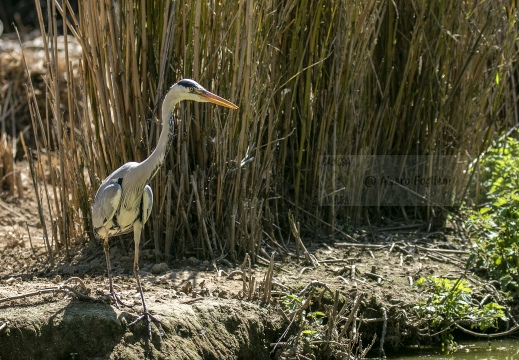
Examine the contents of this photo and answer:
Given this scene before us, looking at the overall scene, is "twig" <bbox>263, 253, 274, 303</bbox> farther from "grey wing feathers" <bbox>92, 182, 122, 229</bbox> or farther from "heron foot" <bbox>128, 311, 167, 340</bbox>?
"grey wing feathers" <bbox>92, 182, 122, 229</bbox>

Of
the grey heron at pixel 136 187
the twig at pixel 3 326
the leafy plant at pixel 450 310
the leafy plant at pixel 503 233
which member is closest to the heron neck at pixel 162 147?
the grey heron at pixel 136 187

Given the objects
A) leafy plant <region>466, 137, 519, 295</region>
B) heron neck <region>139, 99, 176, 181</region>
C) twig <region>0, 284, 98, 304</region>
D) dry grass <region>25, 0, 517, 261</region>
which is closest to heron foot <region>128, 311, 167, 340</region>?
twig <region>0, 284, 98, 304</region>

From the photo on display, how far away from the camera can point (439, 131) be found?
20.1 feet

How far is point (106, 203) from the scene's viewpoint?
4.29 metres

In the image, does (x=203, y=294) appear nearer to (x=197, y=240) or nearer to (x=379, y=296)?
(x=197, y=240)

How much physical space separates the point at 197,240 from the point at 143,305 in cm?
113

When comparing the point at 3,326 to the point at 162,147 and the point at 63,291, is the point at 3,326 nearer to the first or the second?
the point at 63,291

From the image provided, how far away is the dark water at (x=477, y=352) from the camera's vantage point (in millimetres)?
4863

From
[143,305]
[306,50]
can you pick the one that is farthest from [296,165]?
[143,305]

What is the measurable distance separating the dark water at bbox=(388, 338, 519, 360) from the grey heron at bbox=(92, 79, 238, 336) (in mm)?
1662

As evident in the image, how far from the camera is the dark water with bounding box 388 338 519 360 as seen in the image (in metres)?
4.86

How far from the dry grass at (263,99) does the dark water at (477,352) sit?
107cm

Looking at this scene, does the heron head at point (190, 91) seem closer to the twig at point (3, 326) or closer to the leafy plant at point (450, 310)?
the twig at point (3, 326)

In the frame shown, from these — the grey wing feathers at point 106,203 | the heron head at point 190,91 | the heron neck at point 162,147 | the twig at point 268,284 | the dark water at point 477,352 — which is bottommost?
the dark water at point 477,352
